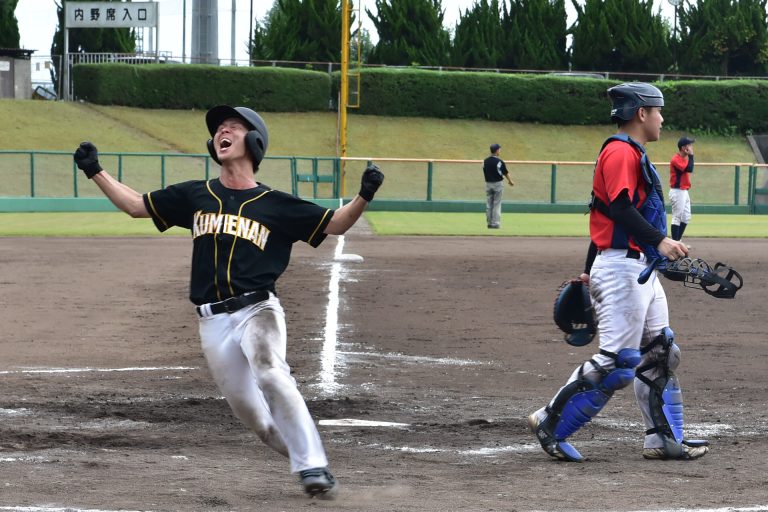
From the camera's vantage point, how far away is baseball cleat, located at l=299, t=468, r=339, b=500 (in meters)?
5.38

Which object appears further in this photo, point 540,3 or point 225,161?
point 540,3

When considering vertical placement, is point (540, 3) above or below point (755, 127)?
above

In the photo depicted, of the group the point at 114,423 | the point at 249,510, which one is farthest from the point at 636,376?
the point at 114,423

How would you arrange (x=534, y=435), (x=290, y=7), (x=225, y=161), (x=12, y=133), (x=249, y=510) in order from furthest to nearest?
(x=290, y=7), (x=12, y=133), (x=534, y=435), (x=225, y=161), (x=249, y=510)

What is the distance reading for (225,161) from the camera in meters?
5.92

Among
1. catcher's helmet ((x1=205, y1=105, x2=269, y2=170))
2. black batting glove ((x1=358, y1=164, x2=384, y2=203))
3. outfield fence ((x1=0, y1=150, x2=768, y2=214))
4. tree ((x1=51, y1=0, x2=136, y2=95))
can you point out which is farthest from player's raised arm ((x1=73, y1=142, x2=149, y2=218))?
tree ((x1=51, y1=0, x2=136, y2=95))

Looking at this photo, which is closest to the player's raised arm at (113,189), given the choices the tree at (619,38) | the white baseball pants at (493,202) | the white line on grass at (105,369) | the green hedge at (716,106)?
the white line on grass at (105,369)

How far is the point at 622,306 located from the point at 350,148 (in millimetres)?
45606

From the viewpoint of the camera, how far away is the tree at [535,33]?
63094 millimetres

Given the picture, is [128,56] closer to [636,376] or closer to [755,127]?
[755,127]

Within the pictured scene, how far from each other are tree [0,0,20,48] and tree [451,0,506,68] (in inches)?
842

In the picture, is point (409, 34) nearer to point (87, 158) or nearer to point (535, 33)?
point (535, 33)

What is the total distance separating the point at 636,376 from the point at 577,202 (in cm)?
3358

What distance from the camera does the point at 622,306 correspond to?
634cm
